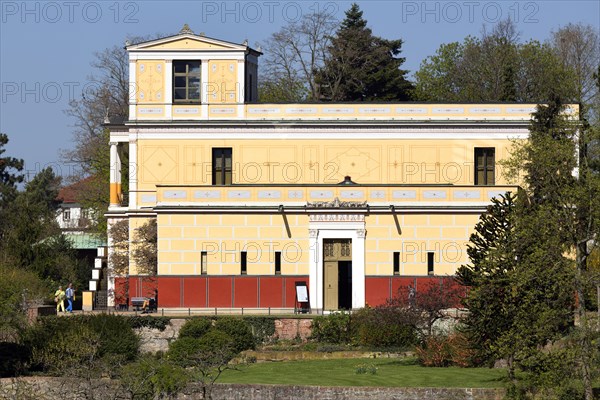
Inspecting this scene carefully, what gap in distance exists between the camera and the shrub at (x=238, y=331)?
63.2 metres

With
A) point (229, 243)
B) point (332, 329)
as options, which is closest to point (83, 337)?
point (332, 329)

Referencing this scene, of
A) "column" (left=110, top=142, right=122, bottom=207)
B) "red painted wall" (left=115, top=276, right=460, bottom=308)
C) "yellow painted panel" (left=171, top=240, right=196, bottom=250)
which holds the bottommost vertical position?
"red painted wall" (left=115, top=276, right=460, bottom=308)

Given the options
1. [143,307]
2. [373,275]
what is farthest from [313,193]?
[143,307]

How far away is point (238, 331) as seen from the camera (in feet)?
208

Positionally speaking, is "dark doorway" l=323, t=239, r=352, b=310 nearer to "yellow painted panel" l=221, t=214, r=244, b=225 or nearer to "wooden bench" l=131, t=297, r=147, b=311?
"yellow painted panel" l=221, t=214, r=244, b=225

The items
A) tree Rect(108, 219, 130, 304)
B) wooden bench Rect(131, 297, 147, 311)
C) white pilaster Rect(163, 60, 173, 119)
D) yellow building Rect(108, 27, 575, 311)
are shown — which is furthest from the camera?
white pilaster Rect(163, 60, 173, 119)

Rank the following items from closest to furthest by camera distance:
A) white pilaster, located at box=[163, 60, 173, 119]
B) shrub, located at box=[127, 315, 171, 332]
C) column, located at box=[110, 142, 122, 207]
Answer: shrub, located at box=[127, 315, 171, 332]
white pilaster, located at box=[163, 60, 173, 119]
column, located at box=[110, 142, 122, 207]

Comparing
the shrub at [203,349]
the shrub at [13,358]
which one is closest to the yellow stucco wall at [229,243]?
the shrub at [203,349]

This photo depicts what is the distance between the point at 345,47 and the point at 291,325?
44.7 m

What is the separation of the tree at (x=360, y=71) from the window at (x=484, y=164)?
2967 centimetres

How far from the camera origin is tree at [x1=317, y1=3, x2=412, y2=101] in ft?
348

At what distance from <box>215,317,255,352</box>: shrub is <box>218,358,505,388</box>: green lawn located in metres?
4.00

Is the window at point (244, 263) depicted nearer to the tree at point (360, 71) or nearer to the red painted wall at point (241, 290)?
the red painted wall at point (241, 290)

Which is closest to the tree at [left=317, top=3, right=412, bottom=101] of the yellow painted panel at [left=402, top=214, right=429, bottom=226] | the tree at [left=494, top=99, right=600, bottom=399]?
the yellow painted panel at [left=402, top=214, right=429, bottom=226]
